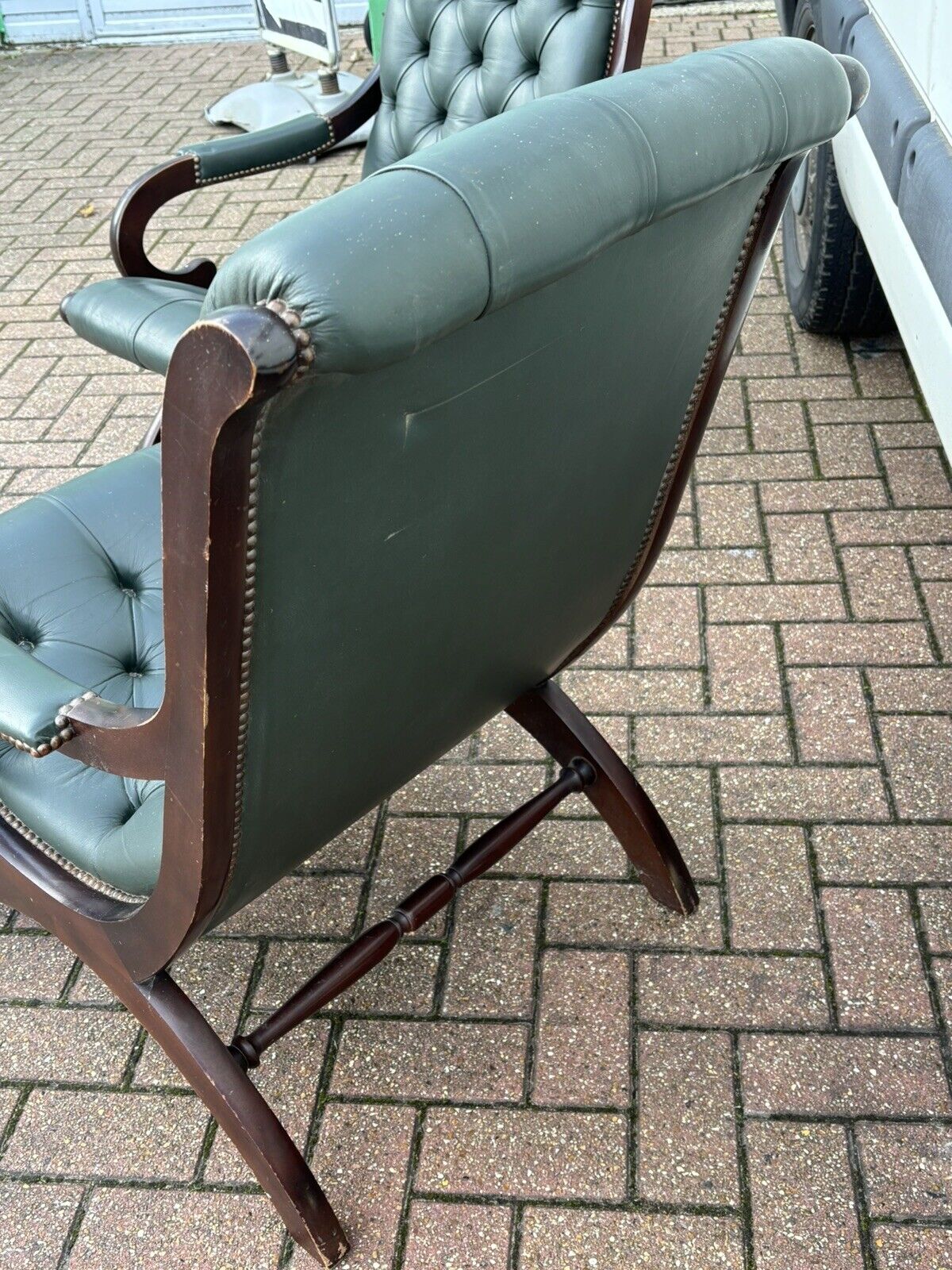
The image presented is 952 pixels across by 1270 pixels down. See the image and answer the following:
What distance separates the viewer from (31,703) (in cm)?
121

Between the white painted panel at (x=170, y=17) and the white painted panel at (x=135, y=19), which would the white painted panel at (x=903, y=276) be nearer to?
the white painted panel at (x=135, y=19)

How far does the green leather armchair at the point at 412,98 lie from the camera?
2.37 meters

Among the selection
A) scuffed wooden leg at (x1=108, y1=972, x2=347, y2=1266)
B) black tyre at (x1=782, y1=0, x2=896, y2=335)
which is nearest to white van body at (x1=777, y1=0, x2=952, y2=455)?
black tyre at (x1=782, y1=0, x2=896, y2=335)

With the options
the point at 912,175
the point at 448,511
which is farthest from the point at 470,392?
the point at 912,175

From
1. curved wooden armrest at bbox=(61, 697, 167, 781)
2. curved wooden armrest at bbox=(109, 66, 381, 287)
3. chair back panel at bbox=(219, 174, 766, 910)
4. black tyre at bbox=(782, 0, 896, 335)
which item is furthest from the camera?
black tyre at bbox=(782, 0, 896, 335)

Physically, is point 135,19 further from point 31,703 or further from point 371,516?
point 371,516

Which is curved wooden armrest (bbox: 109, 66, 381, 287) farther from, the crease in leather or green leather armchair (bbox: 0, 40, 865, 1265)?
the crease in leather

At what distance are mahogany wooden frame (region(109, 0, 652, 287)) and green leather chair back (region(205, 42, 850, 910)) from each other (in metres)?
1.26

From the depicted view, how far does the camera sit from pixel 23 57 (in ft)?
22.0

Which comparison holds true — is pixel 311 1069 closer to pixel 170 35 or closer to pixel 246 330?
pixel 246 330

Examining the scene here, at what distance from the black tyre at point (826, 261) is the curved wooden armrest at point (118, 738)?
2498 millimetres

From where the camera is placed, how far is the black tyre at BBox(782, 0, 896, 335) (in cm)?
315

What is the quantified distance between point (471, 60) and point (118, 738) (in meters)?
1.99

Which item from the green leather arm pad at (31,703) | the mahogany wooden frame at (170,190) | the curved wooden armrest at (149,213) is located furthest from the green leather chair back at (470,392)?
the curved wooden armrest at (149,213)
